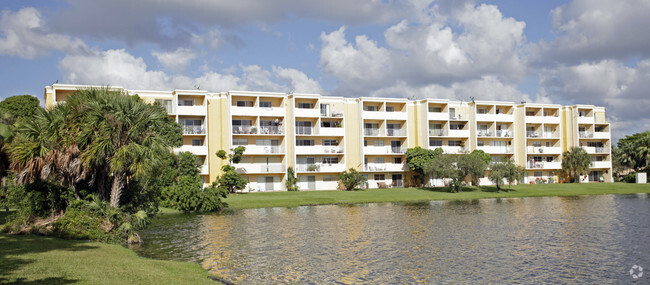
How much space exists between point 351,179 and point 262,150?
12.5 metres

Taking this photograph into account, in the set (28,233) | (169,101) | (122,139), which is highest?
(169,101)

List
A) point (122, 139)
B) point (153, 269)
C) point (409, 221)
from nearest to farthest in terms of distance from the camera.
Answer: point (153, 269) < point (122, 139) < point (409, 221)

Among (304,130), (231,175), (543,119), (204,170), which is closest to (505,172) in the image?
(543,119)

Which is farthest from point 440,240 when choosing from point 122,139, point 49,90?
point 49,90

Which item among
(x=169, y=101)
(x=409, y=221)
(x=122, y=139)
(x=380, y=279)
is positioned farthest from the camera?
(x=169, y=101)

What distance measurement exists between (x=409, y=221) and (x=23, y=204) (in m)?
23.7

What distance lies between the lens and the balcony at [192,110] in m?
64.4

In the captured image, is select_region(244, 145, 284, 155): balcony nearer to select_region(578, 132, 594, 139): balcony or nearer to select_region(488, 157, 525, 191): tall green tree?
select_region(488, 157, 525, 191): tall green tree

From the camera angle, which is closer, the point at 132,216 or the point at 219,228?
the point at 132,216

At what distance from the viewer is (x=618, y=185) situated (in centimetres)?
7425

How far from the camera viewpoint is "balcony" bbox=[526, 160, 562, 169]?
269ft

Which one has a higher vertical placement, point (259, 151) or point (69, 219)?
point (259, 151)

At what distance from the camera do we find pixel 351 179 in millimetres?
68625

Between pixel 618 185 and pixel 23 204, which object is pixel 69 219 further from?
pixel 618 185
